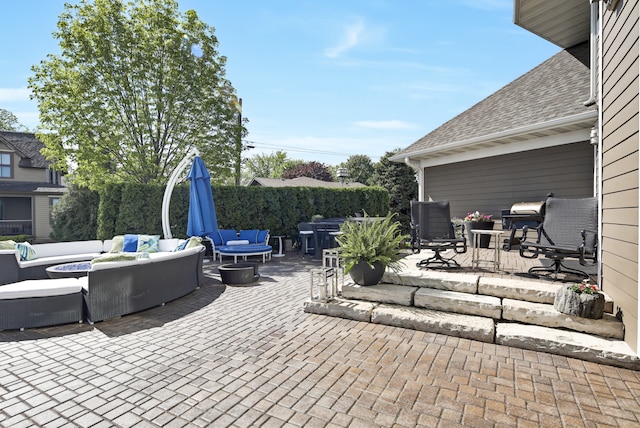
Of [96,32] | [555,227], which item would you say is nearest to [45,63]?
[96,32]

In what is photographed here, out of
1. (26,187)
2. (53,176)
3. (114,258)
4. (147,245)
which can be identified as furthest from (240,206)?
(53,176)

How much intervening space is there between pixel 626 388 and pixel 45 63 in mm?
13488

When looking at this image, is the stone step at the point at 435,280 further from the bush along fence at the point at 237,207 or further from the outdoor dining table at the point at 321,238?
the bush along fence at the point at 237,207

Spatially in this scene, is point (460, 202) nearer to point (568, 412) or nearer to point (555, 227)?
point (555, 227)

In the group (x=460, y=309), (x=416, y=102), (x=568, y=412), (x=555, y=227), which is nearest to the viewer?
(x=568, y=412)

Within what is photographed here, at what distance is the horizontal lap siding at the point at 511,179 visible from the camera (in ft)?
21.2

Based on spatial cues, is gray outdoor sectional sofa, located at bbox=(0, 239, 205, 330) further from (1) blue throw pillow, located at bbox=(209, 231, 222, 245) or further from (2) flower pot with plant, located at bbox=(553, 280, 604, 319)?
(2) flower pot with plant, located at bbox=(553, 280, 604, 319)

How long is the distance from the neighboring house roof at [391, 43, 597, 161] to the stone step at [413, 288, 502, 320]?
403 centimetres

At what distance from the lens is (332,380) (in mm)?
2627

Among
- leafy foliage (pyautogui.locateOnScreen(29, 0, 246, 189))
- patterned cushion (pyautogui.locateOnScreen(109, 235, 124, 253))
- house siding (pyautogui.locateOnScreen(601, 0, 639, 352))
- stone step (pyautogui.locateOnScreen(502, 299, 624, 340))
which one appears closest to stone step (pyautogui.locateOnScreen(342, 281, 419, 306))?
stone step (pyautogui.locateOnScreen(502, 299, 624, 340))

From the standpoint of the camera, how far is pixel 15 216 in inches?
712

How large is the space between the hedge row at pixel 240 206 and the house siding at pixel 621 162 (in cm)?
864

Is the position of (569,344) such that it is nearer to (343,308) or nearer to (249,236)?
(343,308)

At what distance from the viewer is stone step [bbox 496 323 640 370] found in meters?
2.81
